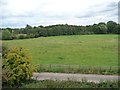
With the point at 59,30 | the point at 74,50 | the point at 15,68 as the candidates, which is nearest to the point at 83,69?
the point at 15,68

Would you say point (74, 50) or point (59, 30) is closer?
point (74, 50)

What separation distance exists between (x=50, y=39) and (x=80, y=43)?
804cm

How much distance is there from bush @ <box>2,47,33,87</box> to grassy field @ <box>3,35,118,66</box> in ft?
49.3

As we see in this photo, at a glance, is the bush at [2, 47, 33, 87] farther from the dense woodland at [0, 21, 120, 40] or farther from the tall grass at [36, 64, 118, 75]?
the dense woodland at [0, 21, 120, 40]

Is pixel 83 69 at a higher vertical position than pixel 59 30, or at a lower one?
lower

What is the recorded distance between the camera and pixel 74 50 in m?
50.1

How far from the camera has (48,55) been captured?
44656mm

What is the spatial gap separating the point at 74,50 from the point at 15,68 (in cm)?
3270

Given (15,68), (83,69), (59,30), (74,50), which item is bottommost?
(83,69)

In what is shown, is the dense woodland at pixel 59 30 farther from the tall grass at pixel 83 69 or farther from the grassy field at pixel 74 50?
the tall grass at pixel 83 69

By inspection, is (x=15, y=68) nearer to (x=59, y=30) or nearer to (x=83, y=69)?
(x=83, y=69)

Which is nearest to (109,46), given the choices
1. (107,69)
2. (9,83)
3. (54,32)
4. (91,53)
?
(91,53)

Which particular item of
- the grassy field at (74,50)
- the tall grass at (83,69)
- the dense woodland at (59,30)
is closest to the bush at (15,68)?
the tall grass at (83,69)

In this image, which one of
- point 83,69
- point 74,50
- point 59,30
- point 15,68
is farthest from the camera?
point 59,30
